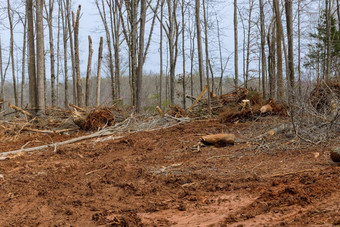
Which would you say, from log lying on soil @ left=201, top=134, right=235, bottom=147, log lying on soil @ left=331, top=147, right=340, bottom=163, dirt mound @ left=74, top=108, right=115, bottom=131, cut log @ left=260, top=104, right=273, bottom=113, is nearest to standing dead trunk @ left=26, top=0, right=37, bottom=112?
dirt mound @ left=74, top=108, right=115, bottom=131

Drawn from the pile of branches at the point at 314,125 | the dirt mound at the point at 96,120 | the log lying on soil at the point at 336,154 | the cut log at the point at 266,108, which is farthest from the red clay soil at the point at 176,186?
the dirt mound at the point at 96,120

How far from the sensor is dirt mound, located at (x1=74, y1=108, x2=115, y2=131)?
9016 mm

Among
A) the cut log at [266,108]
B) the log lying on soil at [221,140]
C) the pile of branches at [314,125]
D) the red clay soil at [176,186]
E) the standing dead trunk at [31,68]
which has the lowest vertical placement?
the red clay soil at [176,186]

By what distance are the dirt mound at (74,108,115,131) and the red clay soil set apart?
235cm

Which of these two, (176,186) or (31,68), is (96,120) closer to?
(31,68)

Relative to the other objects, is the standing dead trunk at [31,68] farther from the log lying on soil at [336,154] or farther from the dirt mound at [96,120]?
the log lying on soil at [336,154]

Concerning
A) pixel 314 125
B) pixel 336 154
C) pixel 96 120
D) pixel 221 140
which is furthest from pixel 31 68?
pixel 336 154

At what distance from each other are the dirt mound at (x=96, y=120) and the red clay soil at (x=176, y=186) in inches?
92.7

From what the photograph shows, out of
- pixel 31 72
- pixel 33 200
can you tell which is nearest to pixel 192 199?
pixel 33 200

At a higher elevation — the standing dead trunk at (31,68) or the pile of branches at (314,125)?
the standing dead trunk at (31,68)

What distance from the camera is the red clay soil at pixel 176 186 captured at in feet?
9.23

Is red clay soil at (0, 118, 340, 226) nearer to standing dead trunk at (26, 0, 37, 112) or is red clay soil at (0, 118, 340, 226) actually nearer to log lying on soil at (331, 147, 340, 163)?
log lying on soil at (331, 147, 340, 163)

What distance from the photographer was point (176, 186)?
404 centimetres

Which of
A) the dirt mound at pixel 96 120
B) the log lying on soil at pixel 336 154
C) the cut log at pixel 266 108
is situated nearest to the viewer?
the log lying on soil at pixel 336 154
